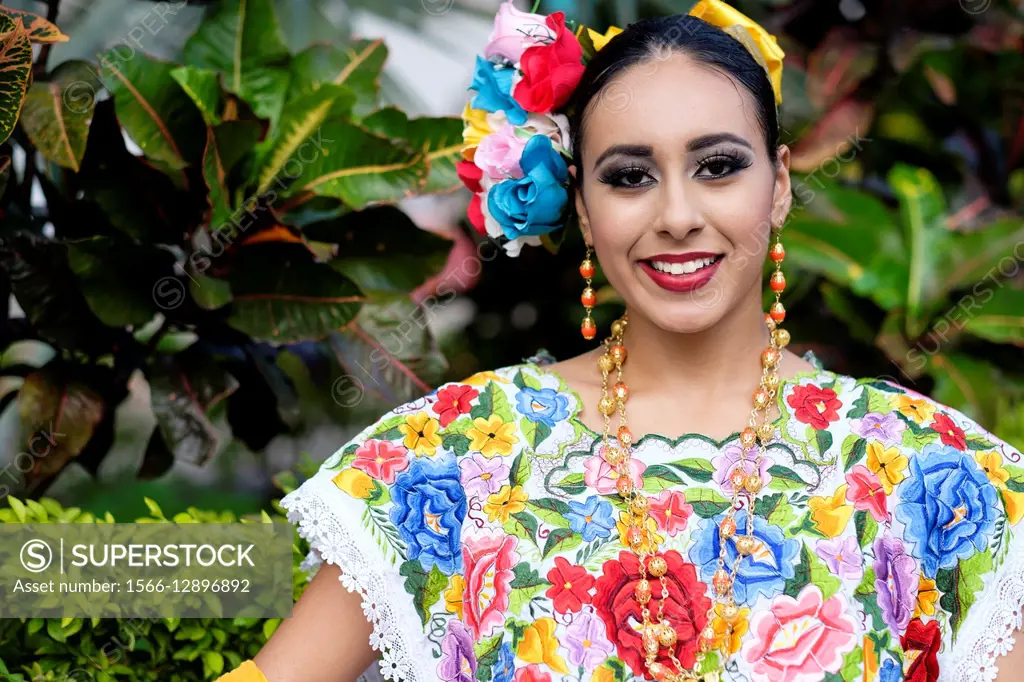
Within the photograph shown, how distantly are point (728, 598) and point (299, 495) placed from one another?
0.79 m

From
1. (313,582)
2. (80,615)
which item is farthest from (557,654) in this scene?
(80,615)

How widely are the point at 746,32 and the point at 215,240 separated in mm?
1376

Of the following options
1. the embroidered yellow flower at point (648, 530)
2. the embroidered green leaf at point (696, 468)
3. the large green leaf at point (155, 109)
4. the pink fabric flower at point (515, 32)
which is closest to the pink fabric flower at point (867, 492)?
the embroidered green leaf at point (696, 468)

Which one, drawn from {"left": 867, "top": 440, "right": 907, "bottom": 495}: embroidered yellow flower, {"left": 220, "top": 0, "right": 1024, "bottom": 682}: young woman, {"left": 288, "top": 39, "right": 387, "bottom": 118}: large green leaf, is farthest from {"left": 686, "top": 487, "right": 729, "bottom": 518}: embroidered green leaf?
{"left": 288, "top": 39, "right": 387, "bottom": 118}: large green leaf

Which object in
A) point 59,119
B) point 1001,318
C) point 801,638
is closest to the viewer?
point 801,638

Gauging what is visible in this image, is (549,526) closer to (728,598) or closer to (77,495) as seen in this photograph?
(728,598)

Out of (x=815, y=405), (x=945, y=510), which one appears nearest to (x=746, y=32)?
(x=815, y=405)

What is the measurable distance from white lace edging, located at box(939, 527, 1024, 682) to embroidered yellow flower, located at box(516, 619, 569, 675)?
67 centimetres

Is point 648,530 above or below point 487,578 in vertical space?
above

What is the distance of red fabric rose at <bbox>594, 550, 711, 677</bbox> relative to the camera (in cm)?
191

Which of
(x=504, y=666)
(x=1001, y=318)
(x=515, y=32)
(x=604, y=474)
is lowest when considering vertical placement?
(x=504, y=666)

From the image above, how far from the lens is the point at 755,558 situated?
194 centimetres

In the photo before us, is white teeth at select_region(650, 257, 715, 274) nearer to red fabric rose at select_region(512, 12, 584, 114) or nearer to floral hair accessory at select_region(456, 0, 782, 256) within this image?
floral hair accessory at select_region(456, 0, 782, 256)

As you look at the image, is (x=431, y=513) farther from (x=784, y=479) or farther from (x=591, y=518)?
(x=784, y=479)
